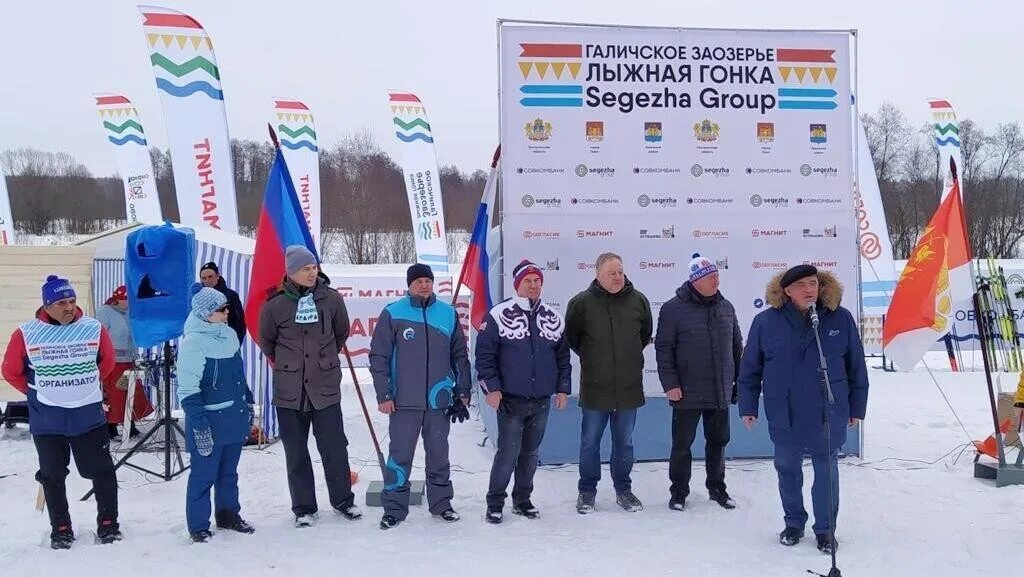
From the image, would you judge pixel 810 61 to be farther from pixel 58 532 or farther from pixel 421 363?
pixel 58 532

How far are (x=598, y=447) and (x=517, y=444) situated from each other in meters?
0.60

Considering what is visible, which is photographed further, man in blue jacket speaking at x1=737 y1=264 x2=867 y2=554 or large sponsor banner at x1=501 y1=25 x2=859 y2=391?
large sponsor banner at x1=501 y1=25 x2=859 y2=391

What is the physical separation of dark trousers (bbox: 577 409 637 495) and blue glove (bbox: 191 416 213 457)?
2323 millimetres

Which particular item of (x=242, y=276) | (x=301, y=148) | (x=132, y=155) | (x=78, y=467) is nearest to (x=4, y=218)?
(x=132, y=155)

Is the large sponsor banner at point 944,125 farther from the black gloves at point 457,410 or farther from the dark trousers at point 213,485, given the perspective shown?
the dark trousers at point 213,485

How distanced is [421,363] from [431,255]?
11.3 m

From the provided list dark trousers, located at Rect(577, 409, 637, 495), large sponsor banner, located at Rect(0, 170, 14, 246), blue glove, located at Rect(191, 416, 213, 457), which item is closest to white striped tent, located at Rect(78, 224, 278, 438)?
blue glove, located at Rect(191, 416, 213, 457)

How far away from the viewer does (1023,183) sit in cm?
4038

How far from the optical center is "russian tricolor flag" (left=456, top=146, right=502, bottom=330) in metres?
6.86

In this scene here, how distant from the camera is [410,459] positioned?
5004 mm

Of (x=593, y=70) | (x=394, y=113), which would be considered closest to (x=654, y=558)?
(x=593, y=70)

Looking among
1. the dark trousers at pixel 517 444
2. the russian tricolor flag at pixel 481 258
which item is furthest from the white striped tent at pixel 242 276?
the dark trousers at pixel 517 444

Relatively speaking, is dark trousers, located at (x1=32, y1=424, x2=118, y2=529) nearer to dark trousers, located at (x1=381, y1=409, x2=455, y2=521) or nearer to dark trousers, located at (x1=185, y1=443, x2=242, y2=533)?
dark trousers, located at (x1=185, y1=443, x2=242, y2=533)

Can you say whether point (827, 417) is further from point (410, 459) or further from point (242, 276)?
point (242, 276)
